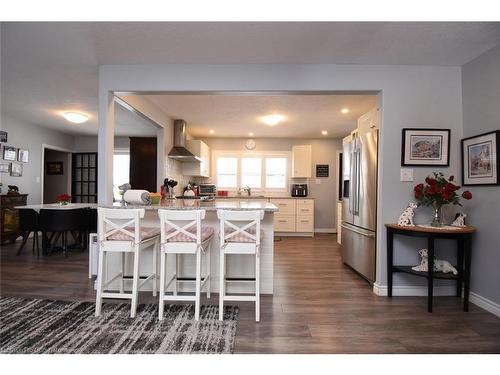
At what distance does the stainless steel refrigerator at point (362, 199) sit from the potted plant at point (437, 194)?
481 millimetres

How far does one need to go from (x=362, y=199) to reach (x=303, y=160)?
346 cm

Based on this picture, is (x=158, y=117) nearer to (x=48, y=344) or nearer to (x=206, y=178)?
(x=206, y=178)

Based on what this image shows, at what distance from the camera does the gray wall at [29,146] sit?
5.61 metres

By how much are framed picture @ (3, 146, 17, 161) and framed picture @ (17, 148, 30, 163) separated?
0.11 m

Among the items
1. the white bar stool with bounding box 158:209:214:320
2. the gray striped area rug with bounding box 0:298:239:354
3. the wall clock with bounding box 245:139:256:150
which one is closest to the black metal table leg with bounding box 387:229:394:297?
the gray striped area rug with bounding box 0:298:239:354

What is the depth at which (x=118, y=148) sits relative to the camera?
7.64 meters

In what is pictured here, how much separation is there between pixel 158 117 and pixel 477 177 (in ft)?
14.2

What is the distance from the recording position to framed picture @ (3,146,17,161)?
214 inches

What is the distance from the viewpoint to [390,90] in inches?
122

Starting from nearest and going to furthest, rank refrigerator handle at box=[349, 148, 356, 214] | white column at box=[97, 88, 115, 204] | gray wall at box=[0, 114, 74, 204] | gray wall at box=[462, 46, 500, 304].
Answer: gray wall at box=[462, 46, 500, 304]
white column at box=[97, 88, 115, 204]
refrigerator handle at box=[349, 148, 356, 214]
gray wall at box=[0, 114, 74, 204]

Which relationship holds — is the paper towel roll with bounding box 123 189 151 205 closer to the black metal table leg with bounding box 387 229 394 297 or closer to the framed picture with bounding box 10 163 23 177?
the black metal table leg with bounding box 387 229 394 297

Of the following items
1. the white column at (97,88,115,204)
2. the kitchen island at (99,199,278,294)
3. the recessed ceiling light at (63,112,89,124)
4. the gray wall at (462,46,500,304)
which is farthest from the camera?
the recessed ceiling light at (63,112,89,124)
